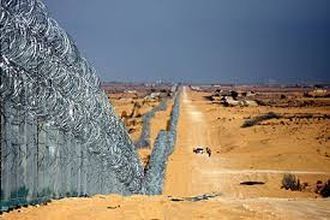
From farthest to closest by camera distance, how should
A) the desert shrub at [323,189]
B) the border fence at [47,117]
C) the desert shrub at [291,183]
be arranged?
1. the desert shrub at [291,183]
2. the desert shrub at [323,189]
3. the border fence at [47,117]

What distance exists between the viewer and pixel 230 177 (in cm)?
2038

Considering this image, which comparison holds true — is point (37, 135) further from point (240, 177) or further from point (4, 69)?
point (240, 177)

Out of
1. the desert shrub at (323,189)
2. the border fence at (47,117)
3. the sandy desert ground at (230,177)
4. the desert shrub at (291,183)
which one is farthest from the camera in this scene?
the desert shrub at (291,183)

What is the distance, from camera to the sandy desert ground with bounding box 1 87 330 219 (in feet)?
28.8

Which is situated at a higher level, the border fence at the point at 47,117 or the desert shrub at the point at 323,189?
the border fence at the point at 47,117

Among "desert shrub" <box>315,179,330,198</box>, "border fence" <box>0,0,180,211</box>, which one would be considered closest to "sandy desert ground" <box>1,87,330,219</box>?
"desert shrub" <box>315,179,330,198</box>

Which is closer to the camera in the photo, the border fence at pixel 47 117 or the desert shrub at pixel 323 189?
the border fence at pixel 47 117

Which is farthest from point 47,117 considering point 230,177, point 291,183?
point 230,177

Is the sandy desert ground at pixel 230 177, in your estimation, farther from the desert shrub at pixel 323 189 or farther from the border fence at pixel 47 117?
the border fence at pixel 47 117

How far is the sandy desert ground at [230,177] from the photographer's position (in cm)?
879

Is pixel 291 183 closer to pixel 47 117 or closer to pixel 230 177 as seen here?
pixel 230 177

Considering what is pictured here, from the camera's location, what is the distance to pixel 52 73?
8617 mm

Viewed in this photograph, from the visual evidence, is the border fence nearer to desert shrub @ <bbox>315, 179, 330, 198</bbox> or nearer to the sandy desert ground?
the sandy desert ground

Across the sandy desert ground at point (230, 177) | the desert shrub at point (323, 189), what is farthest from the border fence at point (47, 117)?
the desert shrub at point (323, 189)
